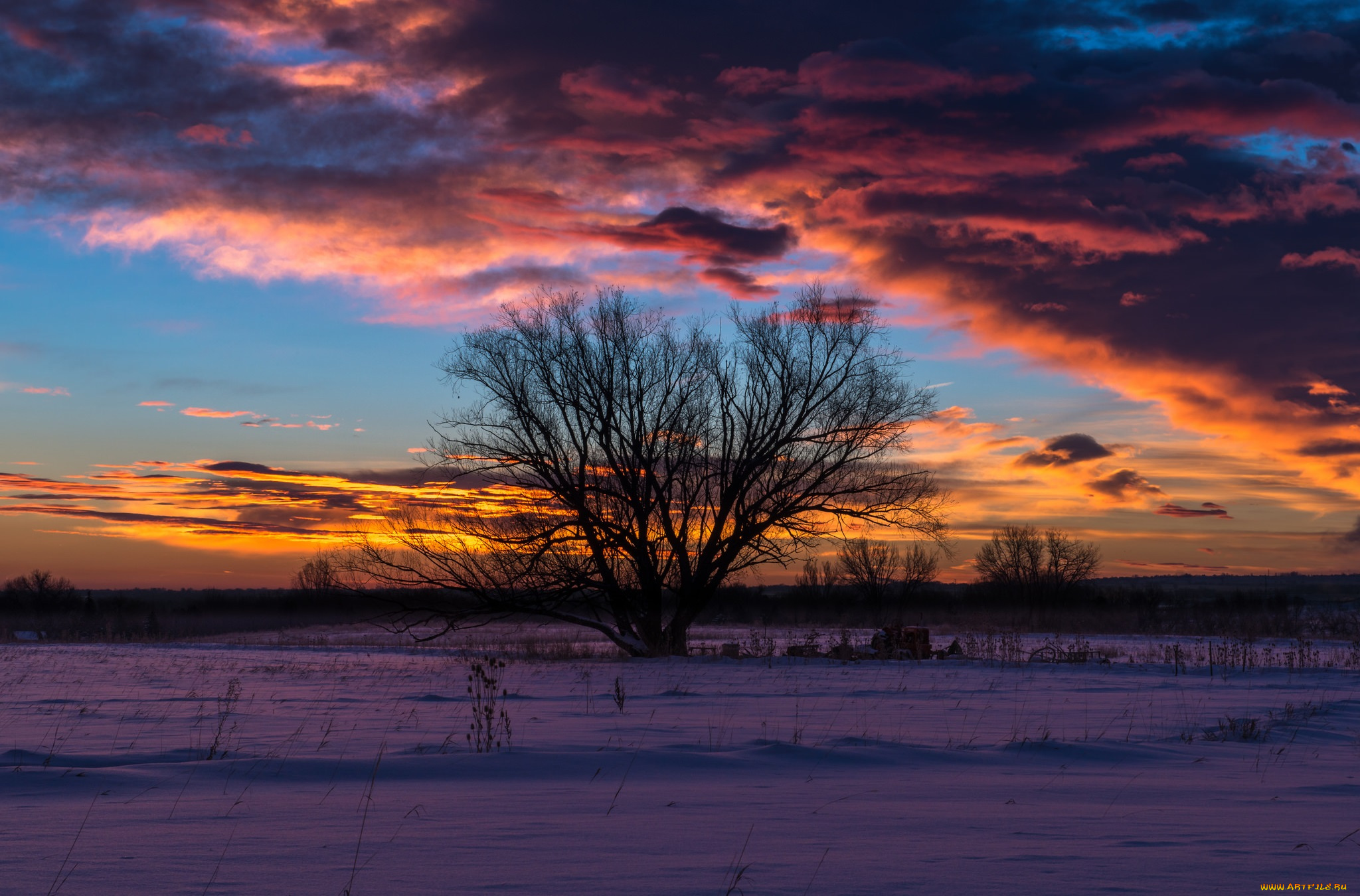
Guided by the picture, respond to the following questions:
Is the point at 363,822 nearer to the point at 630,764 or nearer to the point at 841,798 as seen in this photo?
the point at 630,764

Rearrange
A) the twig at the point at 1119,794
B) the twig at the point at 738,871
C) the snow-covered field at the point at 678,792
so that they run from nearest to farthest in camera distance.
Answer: the twig at the point at 738,871, the snow-covered field at the point at 678,792, the twig at the point at 1119,794

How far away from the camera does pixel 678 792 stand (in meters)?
6.71

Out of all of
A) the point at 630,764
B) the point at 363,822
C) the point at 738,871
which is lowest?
the point at 630,764

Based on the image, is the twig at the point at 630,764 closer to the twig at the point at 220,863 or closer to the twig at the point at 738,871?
the twig at the point at 738,871

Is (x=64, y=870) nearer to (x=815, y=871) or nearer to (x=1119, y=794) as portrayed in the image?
(x=815, y=871)

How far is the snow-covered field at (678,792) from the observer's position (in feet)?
14.1

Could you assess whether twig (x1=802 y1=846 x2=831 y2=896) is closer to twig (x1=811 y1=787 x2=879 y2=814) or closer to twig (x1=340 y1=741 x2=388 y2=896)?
twig (x1=811 y1=787 x2=879 y2=814)

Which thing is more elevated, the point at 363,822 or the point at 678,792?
the point at 363,822

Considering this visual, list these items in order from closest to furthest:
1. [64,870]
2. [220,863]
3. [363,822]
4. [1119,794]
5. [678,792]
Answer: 1. [64,870]
2. [220,863]
3. [363,822]
4. [1119,794]
5. [678,792]

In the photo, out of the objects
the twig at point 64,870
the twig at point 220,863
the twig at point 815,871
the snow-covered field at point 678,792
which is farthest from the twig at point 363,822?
the twig at point 815,871

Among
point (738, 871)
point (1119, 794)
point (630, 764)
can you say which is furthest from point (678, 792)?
point (1119, 794)

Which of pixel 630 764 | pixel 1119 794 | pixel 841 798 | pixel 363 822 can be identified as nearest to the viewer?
pixel 363 822

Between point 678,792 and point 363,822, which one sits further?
point 678,792

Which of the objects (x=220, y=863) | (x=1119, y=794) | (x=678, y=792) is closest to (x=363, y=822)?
(x=220, y=863)
